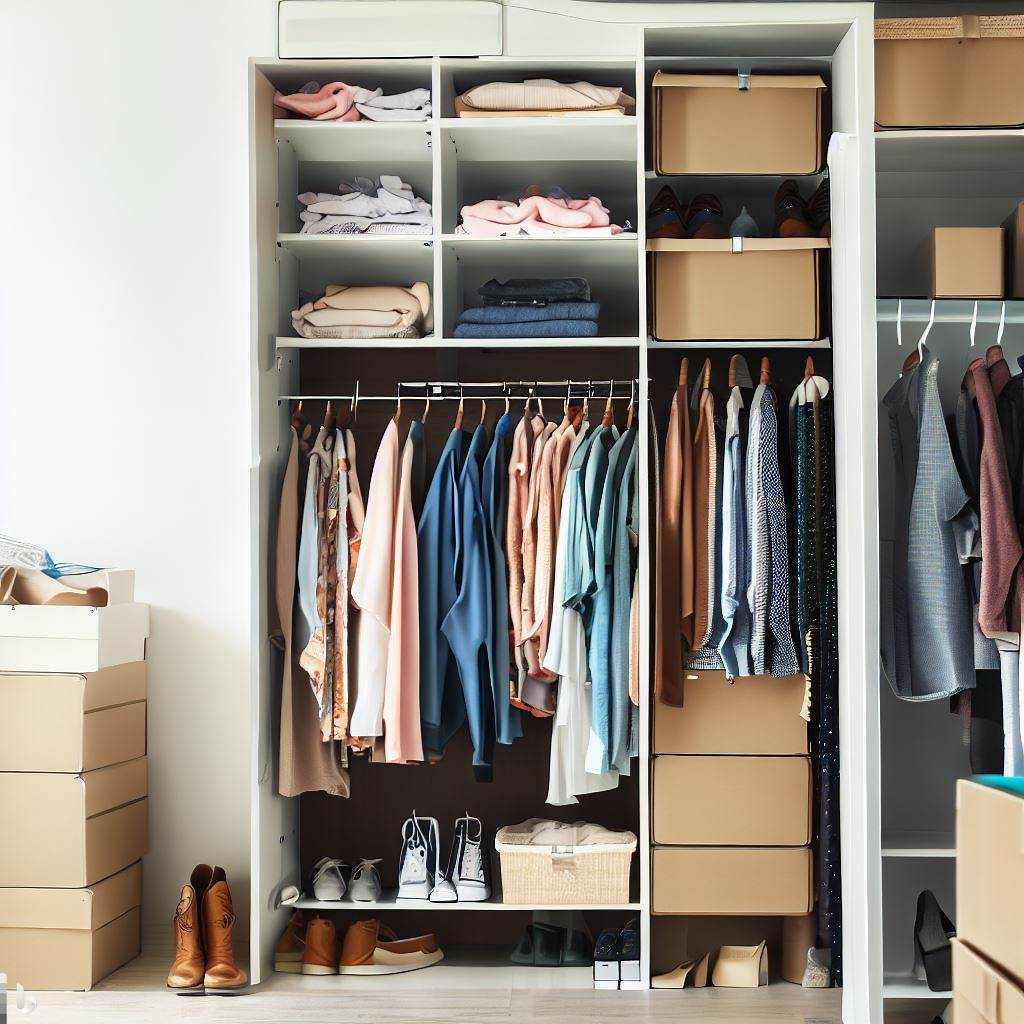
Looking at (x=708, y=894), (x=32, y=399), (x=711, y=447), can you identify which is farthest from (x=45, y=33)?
(x=708, y=894)

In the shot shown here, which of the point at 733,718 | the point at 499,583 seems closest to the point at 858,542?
the point at 733,718

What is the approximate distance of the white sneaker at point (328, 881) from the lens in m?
2.91

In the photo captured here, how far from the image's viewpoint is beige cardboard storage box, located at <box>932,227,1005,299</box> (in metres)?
2.64

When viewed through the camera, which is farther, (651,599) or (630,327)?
(630,327)

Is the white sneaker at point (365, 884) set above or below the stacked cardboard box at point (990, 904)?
below

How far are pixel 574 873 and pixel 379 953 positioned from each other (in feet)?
1.96

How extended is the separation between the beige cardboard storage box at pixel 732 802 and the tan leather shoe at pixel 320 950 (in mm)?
941

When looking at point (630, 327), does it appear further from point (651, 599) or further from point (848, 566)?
point (848, 566)

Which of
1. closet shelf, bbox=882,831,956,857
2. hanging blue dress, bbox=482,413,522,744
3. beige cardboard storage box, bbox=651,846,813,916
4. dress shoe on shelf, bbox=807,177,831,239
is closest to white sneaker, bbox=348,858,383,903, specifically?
hanging blue dress, bbox=482,413,522,744

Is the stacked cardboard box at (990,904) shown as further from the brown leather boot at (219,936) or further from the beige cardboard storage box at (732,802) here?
the brown leather boot at (219,936)

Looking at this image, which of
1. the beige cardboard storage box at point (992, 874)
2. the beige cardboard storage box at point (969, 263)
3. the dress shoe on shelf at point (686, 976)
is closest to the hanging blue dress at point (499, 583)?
the dress shoe on shelf at point (686, 976)

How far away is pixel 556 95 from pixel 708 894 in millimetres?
2206

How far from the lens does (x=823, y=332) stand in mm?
2869

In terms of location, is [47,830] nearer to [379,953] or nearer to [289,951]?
[289,951]
